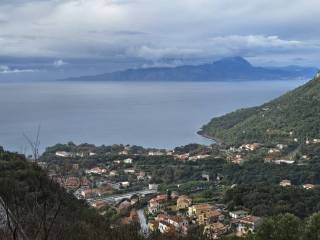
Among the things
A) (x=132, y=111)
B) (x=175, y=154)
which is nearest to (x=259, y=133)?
(x=175, y=154)

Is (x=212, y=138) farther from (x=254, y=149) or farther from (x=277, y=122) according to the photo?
(x=254, y=149)

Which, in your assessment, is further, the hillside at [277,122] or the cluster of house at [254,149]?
the hillside at [277,122]

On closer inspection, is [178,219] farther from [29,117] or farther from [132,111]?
[132,111]

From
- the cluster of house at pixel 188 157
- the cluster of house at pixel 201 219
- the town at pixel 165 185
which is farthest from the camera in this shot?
the cluster of house at pixel 188 157

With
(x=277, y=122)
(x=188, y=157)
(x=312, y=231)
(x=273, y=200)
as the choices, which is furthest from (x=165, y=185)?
(x=277, y=122)

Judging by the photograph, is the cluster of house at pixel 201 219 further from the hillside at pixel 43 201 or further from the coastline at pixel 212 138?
the coastline at pixel 212 138

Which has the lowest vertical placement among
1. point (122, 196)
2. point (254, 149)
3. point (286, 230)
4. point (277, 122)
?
point (122, 196)

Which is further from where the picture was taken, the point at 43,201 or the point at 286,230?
the point at 286,230

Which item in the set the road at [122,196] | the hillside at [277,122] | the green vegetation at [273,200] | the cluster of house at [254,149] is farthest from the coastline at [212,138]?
the green vegetation at [273,200]
